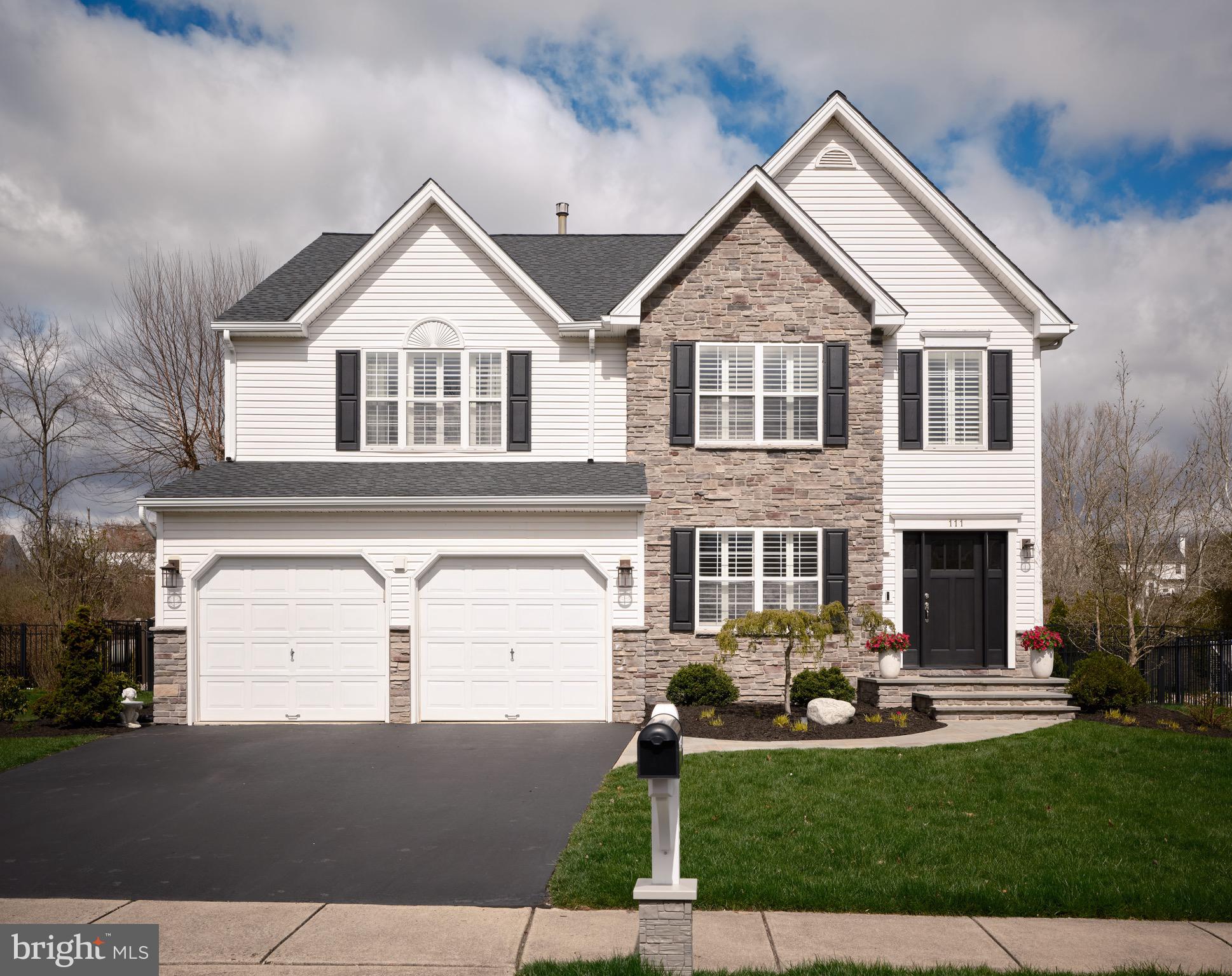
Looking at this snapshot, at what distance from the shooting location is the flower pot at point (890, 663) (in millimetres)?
15305

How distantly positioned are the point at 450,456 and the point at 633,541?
370cm

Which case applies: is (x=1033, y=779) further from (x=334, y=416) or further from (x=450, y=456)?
(x=334, y=416)

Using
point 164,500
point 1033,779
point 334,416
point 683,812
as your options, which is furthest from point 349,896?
point 334,416

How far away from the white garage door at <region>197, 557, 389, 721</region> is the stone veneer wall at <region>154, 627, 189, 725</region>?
0.70 feet

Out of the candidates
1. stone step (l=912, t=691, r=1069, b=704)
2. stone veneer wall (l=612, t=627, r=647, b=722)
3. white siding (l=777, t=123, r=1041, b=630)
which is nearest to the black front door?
white siding (l=777, t=123, r=1041, b=630)

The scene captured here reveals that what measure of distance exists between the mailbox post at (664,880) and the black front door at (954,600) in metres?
11.7

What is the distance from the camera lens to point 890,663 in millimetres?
15297

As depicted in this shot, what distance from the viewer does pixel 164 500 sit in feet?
46.4

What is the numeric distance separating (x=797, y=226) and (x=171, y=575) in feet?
37.4

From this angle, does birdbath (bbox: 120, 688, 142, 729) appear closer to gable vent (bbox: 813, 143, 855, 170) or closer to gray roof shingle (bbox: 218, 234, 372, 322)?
gray roof shingle (bbox: 218, 234, 372, 322)

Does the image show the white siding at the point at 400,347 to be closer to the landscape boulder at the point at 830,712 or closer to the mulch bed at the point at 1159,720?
the landscape boulder at the point at 830,712

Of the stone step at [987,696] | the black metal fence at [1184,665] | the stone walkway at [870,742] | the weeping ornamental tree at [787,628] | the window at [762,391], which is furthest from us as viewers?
the black metal fence at [1184,665]

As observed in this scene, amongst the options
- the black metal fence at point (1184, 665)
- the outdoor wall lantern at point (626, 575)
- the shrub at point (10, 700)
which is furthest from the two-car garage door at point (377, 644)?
the black metal fence at point (1184, 665)

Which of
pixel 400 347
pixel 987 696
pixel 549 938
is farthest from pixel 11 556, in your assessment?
pixel 549 938
